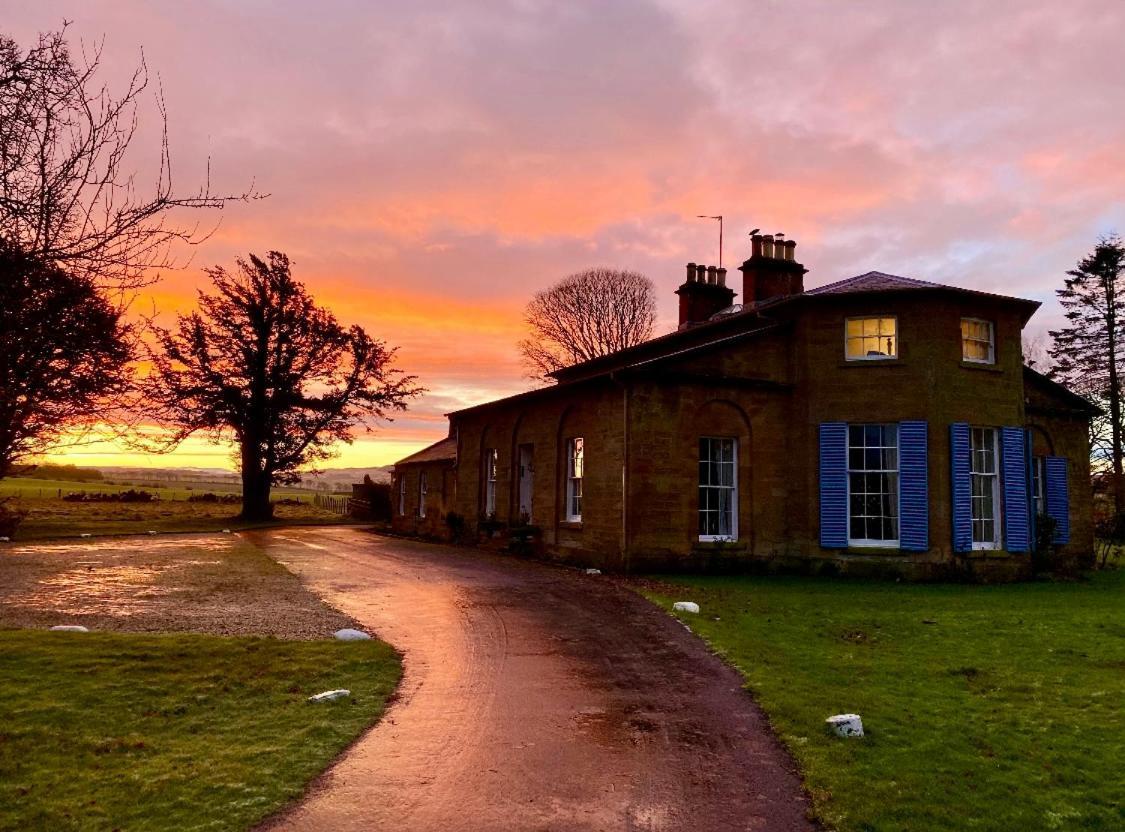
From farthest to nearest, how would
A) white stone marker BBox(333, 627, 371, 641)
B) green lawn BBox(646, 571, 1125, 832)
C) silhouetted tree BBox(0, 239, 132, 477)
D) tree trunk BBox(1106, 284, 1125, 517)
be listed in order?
tree trunk BBox(1106, 284, 1125, 517)
white stone marker BBox(333, 627, 371, 641)
silhouetted tree BBox(0, 239, 132, 477)
green lawn BBox(646, 571, 1125, 832)

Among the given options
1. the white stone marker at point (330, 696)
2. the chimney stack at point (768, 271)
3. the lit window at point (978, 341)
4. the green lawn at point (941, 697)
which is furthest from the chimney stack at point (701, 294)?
the white stone marker at point (330, 696)

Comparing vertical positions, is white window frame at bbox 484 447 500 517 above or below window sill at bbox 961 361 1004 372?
below

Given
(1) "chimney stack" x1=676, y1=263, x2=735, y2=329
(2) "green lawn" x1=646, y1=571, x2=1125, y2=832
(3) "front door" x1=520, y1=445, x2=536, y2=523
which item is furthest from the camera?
(1) "chimney stack" x1=676, y1=263, x2=735, y2=329

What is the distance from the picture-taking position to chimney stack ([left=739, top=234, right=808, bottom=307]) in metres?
24.8

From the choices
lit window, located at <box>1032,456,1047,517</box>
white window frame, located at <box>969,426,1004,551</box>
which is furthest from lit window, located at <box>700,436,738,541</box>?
lit window, located at <box>1032,456,1047,517</box>

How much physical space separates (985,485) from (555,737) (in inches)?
621

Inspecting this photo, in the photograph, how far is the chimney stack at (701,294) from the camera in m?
27.5

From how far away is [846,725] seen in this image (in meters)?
6.16

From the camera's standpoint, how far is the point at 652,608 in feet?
39.1

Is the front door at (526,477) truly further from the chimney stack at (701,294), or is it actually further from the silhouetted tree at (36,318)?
the silhouetted tree at (36,318)

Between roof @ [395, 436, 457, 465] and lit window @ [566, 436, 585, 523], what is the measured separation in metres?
9.01

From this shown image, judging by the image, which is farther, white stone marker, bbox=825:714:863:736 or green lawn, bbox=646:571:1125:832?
white stone marker, bbox=825:714:863:736

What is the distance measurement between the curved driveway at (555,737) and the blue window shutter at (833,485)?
24.3 feet

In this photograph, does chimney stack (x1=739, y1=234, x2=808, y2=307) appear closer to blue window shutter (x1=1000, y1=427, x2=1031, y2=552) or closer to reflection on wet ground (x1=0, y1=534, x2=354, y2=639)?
blue window shutter (x1=1000, y1=427, x2=1031, y2=552)
